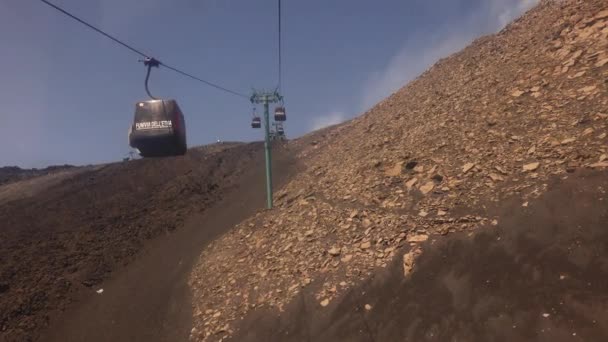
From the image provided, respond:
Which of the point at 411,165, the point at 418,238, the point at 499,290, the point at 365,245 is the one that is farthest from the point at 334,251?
the point at 499,290

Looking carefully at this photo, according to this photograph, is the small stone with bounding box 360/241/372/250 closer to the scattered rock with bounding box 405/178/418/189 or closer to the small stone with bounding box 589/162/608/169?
the scattered rock with bounding box 405/178/418/189

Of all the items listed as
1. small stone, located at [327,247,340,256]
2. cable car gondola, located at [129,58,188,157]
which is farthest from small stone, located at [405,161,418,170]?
cable car gondola, located at [129,58,188,157]

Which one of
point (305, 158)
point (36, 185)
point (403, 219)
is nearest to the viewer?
point (403, 219)

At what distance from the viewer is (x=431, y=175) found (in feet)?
52.3

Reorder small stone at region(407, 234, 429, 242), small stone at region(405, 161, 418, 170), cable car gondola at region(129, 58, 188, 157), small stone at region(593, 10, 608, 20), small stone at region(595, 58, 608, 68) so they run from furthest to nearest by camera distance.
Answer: small stone at region(593, 10, 608, 20) → small stone at region(405, 161, 418, 170) → small stone at region(595, 58, 608, 68) → small stone at region(407, 234, 429, 242) → cable car gondola at region(129, 58, 188, 157)

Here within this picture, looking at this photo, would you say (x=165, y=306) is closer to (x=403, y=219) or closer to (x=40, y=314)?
(x=40, y=314)

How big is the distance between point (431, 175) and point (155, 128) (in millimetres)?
9560

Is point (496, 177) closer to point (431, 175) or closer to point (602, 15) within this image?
point (431, 175)

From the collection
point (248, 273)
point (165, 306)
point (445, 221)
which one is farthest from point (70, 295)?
point (445, 221)

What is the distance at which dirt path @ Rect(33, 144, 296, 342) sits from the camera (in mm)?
16438

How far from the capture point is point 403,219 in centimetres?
1430

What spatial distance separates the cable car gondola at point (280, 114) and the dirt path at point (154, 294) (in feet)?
19.8

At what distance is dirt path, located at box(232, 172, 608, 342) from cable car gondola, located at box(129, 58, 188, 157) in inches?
238

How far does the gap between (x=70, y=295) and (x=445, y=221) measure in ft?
53.0
